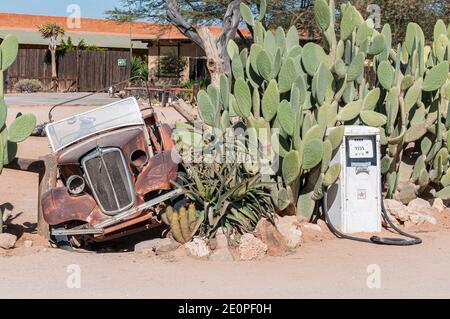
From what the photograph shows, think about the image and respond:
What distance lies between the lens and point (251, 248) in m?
7.64

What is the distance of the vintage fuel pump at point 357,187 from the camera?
8.86m

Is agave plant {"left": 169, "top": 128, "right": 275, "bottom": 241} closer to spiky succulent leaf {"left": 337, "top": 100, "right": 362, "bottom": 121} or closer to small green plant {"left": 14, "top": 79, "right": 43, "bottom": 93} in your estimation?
spiky succulent leaf {"left": 337, "top": 100, "right": 362, "bottom": 121}

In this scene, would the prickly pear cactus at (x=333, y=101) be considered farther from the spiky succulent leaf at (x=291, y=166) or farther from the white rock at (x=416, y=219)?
the white rock at (x=416, y=219)

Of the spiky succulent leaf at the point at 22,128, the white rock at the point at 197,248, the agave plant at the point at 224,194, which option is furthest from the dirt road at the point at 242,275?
the spiky succulent leaf at the point at 22,128

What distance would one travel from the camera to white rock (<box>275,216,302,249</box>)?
812cm

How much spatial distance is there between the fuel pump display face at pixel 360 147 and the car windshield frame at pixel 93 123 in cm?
236

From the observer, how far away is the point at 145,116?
837 centimetres

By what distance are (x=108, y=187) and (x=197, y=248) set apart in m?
1.01

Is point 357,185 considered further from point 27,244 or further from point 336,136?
point 27,244

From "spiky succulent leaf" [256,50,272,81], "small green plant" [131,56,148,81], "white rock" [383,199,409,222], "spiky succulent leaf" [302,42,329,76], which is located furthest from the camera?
"small green plant" [131,56,148,81]

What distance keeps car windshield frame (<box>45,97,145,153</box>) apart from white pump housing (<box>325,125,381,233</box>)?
7.26 feet

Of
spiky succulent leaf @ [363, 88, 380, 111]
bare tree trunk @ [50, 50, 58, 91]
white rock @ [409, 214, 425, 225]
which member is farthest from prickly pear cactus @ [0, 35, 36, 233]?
bare tree trunk @ [50, 50, 58, 91]

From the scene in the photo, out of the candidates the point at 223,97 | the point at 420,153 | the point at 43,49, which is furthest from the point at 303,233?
the point at 43,49

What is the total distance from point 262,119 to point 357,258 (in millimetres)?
1974
